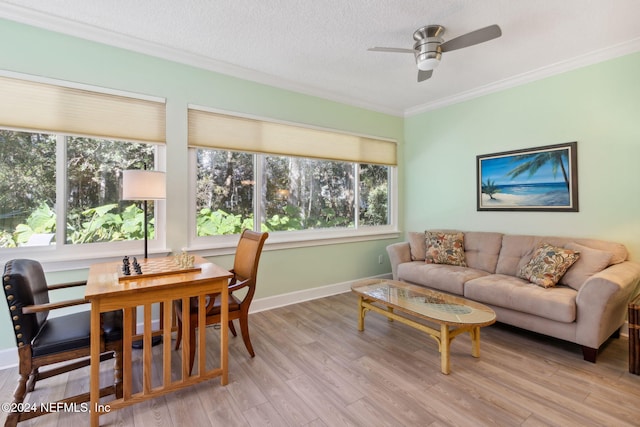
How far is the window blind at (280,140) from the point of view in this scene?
3.11 metres

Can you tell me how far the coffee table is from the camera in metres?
2.17

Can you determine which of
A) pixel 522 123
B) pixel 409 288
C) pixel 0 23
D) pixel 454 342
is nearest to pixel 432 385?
pixel 454 342

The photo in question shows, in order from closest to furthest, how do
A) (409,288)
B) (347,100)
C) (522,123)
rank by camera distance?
(409,288) → (522,123) → (347,100)

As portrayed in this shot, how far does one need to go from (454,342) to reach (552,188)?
81.2 inches

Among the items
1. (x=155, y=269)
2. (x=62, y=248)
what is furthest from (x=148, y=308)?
(x=62, y=248)

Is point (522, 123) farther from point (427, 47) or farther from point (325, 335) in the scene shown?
point (325, 335)

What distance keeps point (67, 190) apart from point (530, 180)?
469 centimetres

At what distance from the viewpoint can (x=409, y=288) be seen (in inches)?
116

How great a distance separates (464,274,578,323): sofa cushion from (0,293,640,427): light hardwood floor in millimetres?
338

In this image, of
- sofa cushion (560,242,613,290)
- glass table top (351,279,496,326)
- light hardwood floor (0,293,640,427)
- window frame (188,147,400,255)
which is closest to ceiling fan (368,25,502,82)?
window frame (188,147,400,255)

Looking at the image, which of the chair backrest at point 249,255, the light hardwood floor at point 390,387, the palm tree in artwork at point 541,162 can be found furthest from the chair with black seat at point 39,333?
the palm tree in artwork at point 541,162

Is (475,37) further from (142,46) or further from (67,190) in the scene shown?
(67,190)

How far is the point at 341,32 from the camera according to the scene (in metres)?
2.55

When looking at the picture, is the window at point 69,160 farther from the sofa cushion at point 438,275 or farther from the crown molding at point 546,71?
the crown molding at point 546,71
